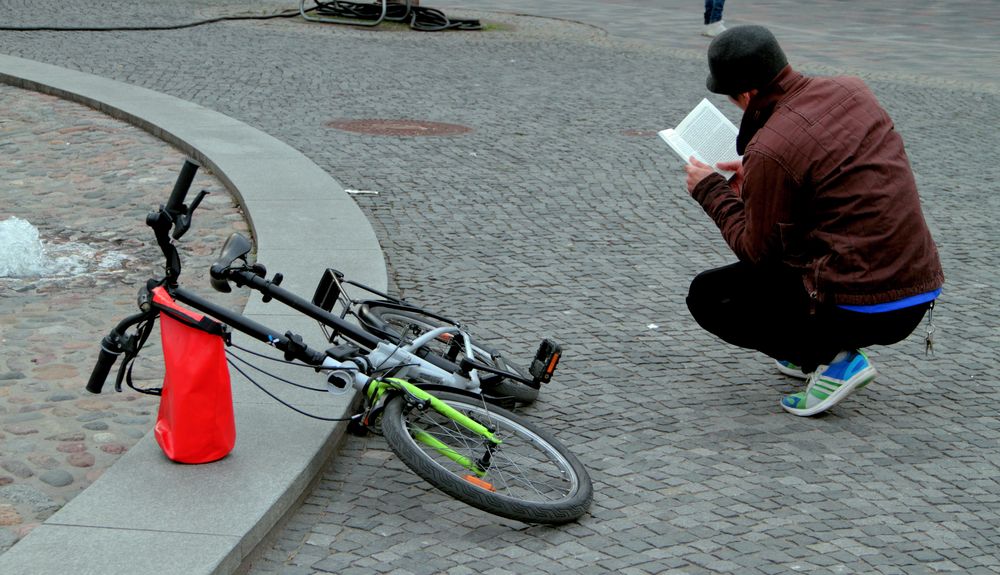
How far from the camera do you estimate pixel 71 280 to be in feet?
19.0

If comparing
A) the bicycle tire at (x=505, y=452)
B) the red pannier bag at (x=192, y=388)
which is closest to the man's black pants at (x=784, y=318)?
the bicycle tire at (x=505, y=452)

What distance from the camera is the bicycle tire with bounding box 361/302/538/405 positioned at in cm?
445

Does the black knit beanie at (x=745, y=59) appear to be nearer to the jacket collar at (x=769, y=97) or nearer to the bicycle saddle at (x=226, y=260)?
the jacket collar at (x=769, y=97)

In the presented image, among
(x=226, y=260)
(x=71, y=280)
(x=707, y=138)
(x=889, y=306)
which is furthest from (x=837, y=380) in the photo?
(x=71, y=280)

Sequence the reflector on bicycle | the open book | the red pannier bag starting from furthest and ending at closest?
the open book < the reflector on bicycle < the red pannier bag

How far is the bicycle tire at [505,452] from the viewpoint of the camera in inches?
148

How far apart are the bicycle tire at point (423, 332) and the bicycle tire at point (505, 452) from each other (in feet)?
1.43

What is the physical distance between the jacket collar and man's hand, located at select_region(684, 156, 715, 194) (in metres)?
0.25

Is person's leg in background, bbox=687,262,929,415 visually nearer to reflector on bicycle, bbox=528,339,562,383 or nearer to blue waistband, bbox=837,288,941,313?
blue waistband, bbox=837,288,941,313

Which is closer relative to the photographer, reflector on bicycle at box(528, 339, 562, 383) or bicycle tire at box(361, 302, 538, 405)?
reflector on bicycle at box(528, 339, 562, 383)

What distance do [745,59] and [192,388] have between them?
2.24 metres

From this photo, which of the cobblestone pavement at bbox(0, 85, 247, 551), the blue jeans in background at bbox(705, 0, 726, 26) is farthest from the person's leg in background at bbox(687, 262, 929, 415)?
the blue jeans in background at bbox(705, 0, 726, 26)

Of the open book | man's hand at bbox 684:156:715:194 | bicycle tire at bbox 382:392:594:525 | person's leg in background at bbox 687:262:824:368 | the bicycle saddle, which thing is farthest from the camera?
the open book

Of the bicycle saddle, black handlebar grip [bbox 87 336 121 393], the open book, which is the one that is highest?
the open book
